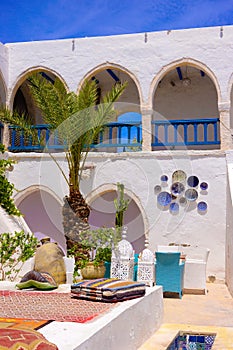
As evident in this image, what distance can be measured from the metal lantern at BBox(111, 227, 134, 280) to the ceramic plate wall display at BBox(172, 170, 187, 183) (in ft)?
10.4

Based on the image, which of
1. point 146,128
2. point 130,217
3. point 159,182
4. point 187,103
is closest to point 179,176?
point 159,182

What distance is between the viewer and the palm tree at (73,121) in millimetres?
9969

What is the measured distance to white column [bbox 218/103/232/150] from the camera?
1128 cm

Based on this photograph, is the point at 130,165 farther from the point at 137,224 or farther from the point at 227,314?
the point at 227,314

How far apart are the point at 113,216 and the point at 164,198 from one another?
268 cm

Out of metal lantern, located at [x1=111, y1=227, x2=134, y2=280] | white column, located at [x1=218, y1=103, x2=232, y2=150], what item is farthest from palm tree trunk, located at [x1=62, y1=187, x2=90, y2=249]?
white column, located at [x1=218, y1=103, x2=232, y2=150]

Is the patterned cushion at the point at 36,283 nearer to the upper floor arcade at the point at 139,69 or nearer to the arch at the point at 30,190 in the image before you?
the upper floor arcade at the point at 139,69

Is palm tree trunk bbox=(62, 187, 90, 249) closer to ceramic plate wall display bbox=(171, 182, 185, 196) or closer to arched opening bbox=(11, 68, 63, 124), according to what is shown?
ceramic plate wall display bbox=(171, 182, 185, 196)

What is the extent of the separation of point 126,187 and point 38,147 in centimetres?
258

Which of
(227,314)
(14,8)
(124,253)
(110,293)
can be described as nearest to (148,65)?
(14,8)

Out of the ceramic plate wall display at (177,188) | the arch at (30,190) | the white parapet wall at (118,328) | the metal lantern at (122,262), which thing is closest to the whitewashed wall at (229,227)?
the ceramic plate wall display at (177,188)

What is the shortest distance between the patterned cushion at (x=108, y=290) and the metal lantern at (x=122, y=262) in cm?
282

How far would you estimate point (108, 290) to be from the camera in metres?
5.25

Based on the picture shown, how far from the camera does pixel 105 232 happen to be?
31.8 feet
